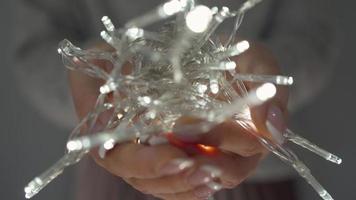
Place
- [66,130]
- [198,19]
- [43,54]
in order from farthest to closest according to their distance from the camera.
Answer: [66,130] → [43,54] → [198,19]

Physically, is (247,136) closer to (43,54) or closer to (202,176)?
(202,176)

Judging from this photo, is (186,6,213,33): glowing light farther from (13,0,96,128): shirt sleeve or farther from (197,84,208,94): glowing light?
(13,0,96,128): shirt sleeve

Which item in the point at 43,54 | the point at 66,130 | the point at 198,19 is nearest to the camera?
the point at 198,19

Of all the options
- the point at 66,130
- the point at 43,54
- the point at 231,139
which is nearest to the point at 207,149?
the point at 231,139

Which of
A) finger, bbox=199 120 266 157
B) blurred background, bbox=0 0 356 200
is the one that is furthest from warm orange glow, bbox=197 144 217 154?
blurred background, bbox=0 0 356 200

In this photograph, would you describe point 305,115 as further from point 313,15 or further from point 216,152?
point 216,152

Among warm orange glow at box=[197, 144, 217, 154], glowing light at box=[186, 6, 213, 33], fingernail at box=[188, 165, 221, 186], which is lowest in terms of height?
fingernail at box=[188, 165, 221, 186]
